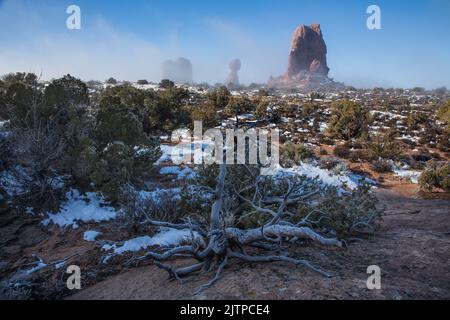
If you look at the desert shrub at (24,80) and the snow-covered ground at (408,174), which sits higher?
the desert shrub at (24,80)

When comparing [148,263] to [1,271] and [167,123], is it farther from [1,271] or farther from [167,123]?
[167,123]

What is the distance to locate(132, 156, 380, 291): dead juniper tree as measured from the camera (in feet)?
13.7

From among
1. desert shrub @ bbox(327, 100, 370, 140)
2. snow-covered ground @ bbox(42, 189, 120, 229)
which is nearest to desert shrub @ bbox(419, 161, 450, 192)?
desert shrub @ bbox(327, 100, 370, 140)

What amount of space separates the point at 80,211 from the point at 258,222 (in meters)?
4.63

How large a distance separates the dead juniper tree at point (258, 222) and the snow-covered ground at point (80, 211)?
2450 millimetres

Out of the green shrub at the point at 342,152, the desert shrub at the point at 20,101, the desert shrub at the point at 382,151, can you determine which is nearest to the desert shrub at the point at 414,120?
the desert shrub at the point at 382,151

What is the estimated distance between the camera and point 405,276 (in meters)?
4.11

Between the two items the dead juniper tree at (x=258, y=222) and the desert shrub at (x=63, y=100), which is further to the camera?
the desert shrub at (x=63, y=100)

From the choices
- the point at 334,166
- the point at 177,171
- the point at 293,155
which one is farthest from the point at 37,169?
the point at 334,166

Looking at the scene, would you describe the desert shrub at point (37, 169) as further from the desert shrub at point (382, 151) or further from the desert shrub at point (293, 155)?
the desert shrub at point (382, 151)

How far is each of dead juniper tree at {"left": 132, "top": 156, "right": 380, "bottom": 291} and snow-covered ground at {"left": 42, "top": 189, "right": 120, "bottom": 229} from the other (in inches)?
96.5

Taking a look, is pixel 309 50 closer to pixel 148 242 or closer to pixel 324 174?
pixel 324 174

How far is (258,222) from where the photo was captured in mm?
5445

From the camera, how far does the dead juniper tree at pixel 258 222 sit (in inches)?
165
